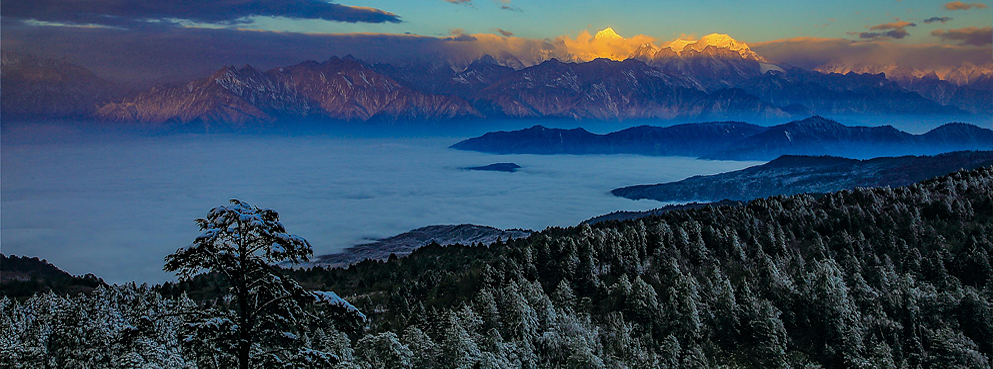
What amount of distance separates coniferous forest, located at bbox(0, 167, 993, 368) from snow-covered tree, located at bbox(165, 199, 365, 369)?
0.30ft

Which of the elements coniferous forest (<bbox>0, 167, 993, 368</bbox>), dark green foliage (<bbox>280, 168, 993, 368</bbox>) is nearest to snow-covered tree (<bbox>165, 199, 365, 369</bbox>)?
coniferous forest (<bbox>0, 167, 993, 368</bbox>)

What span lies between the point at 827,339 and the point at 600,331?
86.1ft

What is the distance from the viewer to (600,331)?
235 feet

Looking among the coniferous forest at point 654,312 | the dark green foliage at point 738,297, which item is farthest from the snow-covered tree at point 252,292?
the dark green foliage at point 738,297

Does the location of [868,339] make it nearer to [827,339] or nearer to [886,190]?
[827,339]

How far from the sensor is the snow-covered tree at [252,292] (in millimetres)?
17484

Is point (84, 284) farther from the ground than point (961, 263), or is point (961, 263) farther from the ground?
point (961, 263)

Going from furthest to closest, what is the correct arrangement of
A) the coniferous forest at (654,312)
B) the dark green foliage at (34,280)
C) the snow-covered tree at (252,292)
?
the dark green foliage at (34,280)
the coniferous forest at (654,312)
the snow-covered tree at (252,292)

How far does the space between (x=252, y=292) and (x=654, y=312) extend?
64.7 meters

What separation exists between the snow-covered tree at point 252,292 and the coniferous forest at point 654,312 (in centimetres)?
9

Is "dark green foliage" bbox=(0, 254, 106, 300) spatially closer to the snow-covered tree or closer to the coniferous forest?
the coniferous forest

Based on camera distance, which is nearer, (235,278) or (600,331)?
(235,278)

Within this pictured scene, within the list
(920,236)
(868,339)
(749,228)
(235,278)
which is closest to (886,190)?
(920,236)

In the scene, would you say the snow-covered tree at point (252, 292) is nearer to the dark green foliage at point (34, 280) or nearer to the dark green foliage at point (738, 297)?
the dark green foliage at point (738, 297)
